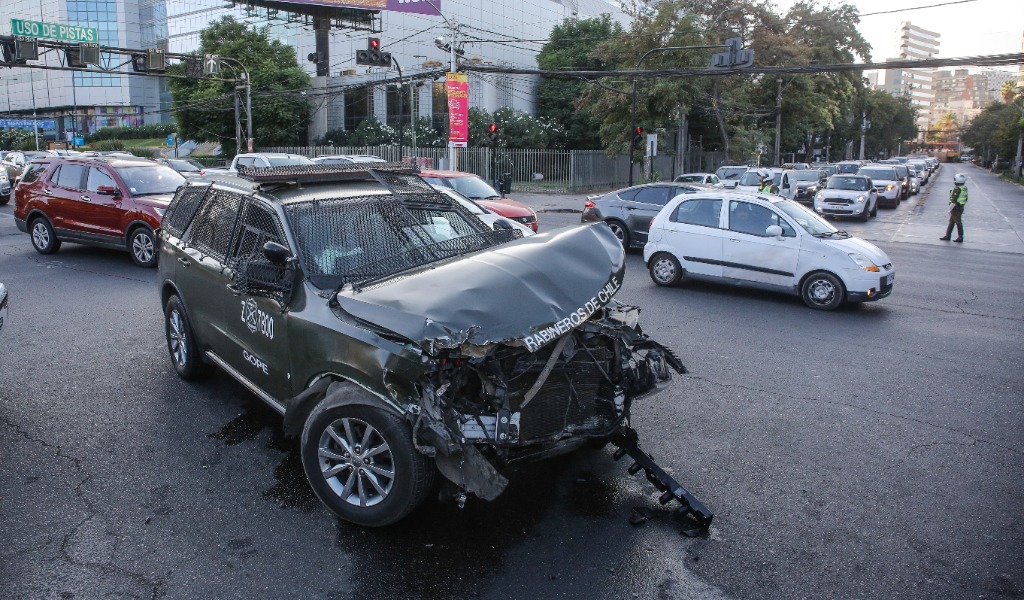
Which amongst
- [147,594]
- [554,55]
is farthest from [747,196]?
[554,55]

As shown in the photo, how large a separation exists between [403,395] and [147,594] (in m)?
1.57

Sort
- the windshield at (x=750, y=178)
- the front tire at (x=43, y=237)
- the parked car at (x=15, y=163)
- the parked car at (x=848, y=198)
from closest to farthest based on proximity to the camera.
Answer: the front tire at (x=43, y=237) → the parked car at (x=848, y=198) → the windshield at (x=750, y=178) → the parked car at (x=15, y=163)

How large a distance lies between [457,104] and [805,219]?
65.9ft

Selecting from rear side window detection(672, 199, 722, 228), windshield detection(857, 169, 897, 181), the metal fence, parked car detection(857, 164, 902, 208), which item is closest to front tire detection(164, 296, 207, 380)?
rear side window detection(672, 199, 722, 228)

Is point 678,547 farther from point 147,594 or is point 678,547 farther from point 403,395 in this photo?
point 147,594

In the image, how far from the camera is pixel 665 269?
Result: 460 inches

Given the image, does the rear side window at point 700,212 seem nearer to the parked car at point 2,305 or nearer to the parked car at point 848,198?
the parked car at point 2,305

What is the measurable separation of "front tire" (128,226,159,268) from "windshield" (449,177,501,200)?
20.2 ft

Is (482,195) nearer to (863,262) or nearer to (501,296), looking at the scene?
(863,262)

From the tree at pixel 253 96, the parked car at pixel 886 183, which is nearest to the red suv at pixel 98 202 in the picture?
the parked car at pixel 886 183

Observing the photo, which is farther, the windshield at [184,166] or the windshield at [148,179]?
the windshield at [184,166]

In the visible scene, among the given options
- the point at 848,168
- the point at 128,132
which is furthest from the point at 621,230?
the point at 128,132

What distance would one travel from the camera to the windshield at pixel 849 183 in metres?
26.1

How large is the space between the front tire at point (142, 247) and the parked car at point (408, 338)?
24.2 feet
